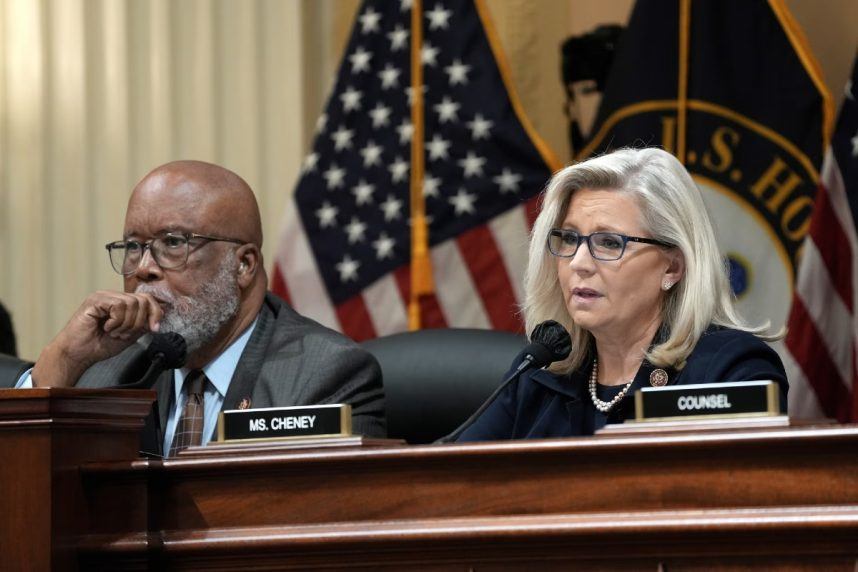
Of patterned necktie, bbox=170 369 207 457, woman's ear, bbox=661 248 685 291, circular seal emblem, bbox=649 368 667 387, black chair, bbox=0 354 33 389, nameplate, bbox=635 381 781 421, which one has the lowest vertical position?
patterned necktie, bbox=170 369 207 457

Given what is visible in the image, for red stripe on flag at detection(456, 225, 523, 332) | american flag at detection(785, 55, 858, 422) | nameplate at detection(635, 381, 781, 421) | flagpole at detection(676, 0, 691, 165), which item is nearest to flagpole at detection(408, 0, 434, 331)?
red stripe on flag at detection(456, 225, 523, 332)

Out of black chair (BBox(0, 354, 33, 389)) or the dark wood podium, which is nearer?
the dark wood podium

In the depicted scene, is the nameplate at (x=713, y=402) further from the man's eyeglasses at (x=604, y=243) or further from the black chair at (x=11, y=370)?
the black chair at (x=11, y=370)

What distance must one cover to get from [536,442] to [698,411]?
22 centimetres

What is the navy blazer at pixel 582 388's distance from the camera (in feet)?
8.36

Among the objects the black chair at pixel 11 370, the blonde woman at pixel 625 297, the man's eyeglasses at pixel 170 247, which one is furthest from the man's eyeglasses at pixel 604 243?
the black chair at pixel 11 370

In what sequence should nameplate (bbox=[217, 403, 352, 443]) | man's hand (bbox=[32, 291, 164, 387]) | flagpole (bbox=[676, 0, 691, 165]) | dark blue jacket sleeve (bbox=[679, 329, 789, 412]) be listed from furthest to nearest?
flagpole (bbox=[676, 0, 691, 165]) < man's hand (bbox=[32, 291, 164, 387]) < dark blue jacket sleeve (bbox=[679, 329, 789, 412]) < nameplate (bbox=[217, 403, 352, 443])

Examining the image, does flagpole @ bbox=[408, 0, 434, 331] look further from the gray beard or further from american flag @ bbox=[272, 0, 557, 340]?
the gray beard

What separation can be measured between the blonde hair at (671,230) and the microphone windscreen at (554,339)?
0.90 ft

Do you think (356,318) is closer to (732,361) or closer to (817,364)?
(817,364)

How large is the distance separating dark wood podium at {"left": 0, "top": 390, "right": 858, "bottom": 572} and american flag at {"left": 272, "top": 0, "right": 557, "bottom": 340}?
263 centimetres

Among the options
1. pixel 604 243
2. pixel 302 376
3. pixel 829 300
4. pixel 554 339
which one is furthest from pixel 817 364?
pixel 554 339

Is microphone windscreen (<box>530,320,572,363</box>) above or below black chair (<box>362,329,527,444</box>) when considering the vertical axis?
above

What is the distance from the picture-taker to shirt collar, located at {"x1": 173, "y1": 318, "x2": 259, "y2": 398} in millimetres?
3150
